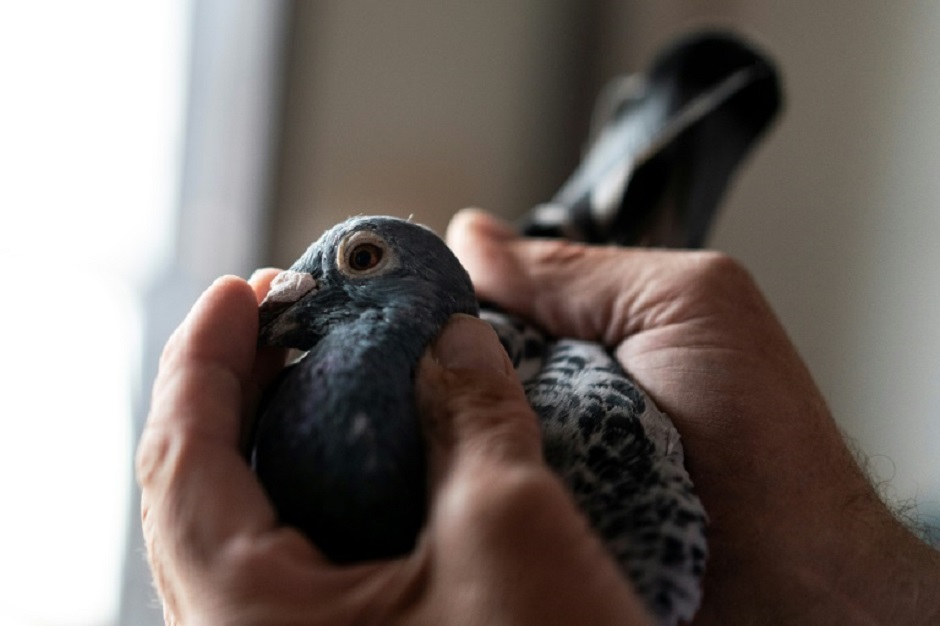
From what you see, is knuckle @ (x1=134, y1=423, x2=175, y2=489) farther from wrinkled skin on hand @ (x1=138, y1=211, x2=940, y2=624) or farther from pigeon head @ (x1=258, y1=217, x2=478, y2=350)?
pigeon head @ (x1=258, y1=217, x2=478, y2=350)

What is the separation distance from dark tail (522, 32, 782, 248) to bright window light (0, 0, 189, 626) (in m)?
0.74

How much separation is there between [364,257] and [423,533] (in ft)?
0.70

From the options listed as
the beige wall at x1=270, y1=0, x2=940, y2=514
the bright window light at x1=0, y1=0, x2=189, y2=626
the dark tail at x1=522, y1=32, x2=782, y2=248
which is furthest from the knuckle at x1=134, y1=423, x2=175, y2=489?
the beige wall at x1=270, y1=0, x2=940, y2=514

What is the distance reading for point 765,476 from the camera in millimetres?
745

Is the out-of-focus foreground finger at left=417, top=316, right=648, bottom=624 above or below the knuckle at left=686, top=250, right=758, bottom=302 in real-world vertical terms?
below

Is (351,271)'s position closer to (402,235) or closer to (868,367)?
(402,235)

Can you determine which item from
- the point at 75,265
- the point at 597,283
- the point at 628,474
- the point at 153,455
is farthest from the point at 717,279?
the point at 75,265

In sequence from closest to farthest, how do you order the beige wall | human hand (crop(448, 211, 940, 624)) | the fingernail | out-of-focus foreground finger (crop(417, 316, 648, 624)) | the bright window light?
1. out-of-focus foreground finger (crop(417, 316, 648, 624))
2. the fingernail
3. human hand (crop(448, 211, 940, 624))
4. the bright window light
5. the beige wall

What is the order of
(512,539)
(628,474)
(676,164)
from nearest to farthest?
(512,539)
(628,474)
(676,164)

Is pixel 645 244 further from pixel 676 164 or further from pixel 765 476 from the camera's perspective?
pixel 765 476

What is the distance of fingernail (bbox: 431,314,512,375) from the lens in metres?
0.58

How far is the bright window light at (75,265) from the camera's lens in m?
1.31

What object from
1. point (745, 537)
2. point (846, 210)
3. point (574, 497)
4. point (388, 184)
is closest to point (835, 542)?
point (745, 537)

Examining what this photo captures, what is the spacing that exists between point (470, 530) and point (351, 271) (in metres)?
0.23
